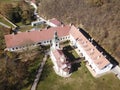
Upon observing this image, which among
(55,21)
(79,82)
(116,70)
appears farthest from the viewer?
(55,21)

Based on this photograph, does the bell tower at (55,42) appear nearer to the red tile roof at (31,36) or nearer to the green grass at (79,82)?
the red tile roof at (31,36)

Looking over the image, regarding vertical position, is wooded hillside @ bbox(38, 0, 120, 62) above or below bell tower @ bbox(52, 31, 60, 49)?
above

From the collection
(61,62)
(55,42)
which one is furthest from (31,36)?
(61,62)

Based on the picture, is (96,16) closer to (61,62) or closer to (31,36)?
(31,36)

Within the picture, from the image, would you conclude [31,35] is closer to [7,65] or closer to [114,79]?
[7,65]

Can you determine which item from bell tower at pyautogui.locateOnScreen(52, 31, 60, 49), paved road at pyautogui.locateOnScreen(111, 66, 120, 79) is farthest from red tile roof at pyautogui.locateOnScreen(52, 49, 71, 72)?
paved road at pyautogui.locateOnScreen(111, 66, 120, 79)

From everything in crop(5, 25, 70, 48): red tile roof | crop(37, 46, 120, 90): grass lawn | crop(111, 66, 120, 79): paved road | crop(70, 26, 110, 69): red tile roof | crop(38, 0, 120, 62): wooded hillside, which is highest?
crop(38, 0, 120, 62): wooded hillside

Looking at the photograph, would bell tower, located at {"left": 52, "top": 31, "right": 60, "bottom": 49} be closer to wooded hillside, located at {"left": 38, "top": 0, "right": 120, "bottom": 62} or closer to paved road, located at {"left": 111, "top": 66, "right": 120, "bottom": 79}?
wooded hillside, located at {"left": 38, "top": 0, "right": 120, "bottom": 62}

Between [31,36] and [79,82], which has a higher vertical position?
[31,36]
